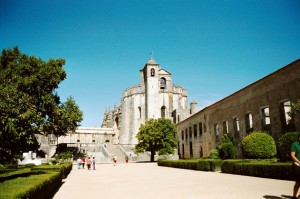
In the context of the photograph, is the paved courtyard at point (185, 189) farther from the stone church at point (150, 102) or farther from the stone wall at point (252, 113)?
the stone church at point (150, 102)

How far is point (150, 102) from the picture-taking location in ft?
198

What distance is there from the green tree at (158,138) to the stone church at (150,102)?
15.9 metres

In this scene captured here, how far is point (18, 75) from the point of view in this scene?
22516 millimetres

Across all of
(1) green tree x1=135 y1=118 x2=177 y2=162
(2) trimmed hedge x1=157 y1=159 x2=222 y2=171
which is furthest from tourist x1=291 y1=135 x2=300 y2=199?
(1) green tree x1=135 y1=118 x2=177 y2=162

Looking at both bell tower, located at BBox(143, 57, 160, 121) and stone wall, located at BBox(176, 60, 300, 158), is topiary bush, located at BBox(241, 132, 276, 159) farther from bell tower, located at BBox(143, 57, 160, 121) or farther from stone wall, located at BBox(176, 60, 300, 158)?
bell tower, located at BBox(143, 57, 160, 121)

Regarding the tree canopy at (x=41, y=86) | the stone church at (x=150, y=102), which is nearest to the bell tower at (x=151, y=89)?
the stone church at (x=150, y=102)

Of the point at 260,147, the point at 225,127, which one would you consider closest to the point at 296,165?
the point at 260,147

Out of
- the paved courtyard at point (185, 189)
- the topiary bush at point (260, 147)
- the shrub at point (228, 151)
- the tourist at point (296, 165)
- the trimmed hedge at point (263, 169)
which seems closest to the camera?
the tourist at point (296, 165)

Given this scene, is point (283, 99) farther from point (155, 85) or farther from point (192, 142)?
point (155, 85)

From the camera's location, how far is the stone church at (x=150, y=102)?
60.7 meters

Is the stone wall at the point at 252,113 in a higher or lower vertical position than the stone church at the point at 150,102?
lower

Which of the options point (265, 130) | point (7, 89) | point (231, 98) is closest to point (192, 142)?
point (231, 98)

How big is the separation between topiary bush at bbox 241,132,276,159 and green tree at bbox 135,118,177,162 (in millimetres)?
23305

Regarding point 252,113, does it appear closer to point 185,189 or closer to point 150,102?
point 185,189
